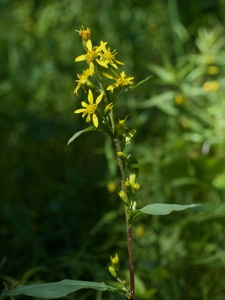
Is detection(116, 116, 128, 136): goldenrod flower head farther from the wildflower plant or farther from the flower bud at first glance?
the flower bud

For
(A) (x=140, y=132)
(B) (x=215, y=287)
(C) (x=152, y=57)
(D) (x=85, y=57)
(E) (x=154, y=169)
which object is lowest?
(B) (x=215, y=287)

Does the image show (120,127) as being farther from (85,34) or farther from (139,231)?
(139,231)

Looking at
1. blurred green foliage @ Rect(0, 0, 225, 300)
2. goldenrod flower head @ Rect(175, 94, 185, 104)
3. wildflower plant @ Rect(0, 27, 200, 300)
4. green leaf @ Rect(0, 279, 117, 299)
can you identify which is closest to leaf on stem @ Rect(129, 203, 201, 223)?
wildflower plant @ Rect(0, 27, 200, 300)

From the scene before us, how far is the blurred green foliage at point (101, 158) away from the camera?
6.48ft

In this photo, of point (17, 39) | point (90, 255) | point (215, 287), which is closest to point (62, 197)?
point (90, 255)

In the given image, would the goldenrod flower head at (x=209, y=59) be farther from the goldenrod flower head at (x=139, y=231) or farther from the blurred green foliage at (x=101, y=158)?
the goldenrod flower head at (x=139, y=231)

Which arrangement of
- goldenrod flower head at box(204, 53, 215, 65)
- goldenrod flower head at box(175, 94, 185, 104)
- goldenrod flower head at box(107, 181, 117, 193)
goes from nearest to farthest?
goldenrod flower head at box(107, 181, 117, 193)
goldenrod flower head at box(175, 94, 185, 104)
goldenrod flower head at box(204, 53, 215, 65)

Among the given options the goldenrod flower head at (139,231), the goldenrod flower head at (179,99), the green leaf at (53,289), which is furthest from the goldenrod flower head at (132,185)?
the goldenrod flower head at (179,99)

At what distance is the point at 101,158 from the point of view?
2.70 metres

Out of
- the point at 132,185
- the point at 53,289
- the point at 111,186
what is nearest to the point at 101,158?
the point at 111,186

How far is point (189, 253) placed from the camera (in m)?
2.05

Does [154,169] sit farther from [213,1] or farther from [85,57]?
[213,1]

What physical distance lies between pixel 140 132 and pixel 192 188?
0.73 metres

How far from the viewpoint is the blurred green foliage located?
1.98 metres
